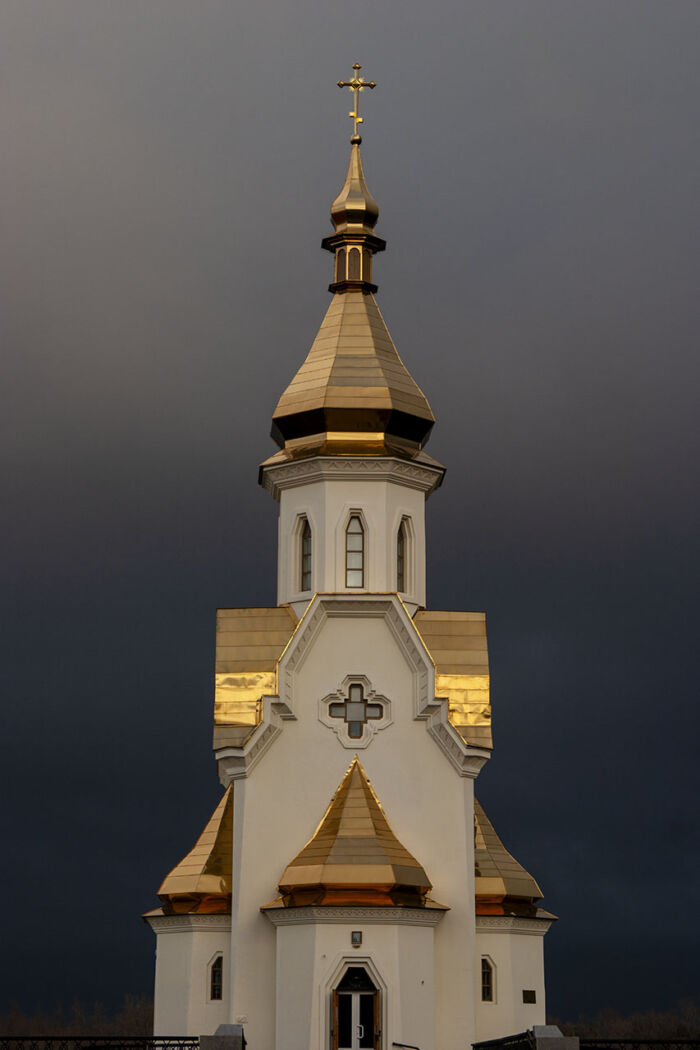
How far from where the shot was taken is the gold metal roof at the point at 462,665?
29.3 meters

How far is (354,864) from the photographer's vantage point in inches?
1064

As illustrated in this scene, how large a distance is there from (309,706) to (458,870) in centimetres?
403

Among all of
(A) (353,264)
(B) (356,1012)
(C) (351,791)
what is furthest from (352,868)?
(A) (353,264)

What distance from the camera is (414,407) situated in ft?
103

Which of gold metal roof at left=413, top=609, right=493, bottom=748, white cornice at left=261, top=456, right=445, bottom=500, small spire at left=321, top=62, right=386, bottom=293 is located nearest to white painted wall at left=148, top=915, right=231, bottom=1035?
gold metal roof at left=413, top=609, right=493, bottom=748

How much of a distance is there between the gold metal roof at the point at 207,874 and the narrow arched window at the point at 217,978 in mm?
961

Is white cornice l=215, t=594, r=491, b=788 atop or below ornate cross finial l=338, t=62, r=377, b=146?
below

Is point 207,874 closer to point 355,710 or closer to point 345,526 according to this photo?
point 355,710

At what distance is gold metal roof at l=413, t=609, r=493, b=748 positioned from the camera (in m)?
29.3

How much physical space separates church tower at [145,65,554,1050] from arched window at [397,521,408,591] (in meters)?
0.03

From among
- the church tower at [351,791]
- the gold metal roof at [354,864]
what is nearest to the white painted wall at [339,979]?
the church tower at [351,791]

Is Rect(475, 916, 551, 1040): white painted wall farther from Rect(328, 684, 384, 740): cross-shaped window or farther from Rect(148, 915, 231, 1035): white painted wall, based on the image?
Rect(148, 915, 231, 1035): white painted wall

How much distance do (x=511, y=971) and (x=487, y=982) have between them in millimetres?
498

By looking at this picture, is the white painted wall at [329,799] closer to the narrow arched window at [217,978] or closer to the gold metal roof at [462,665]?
the gold metal roof at [462,665]
